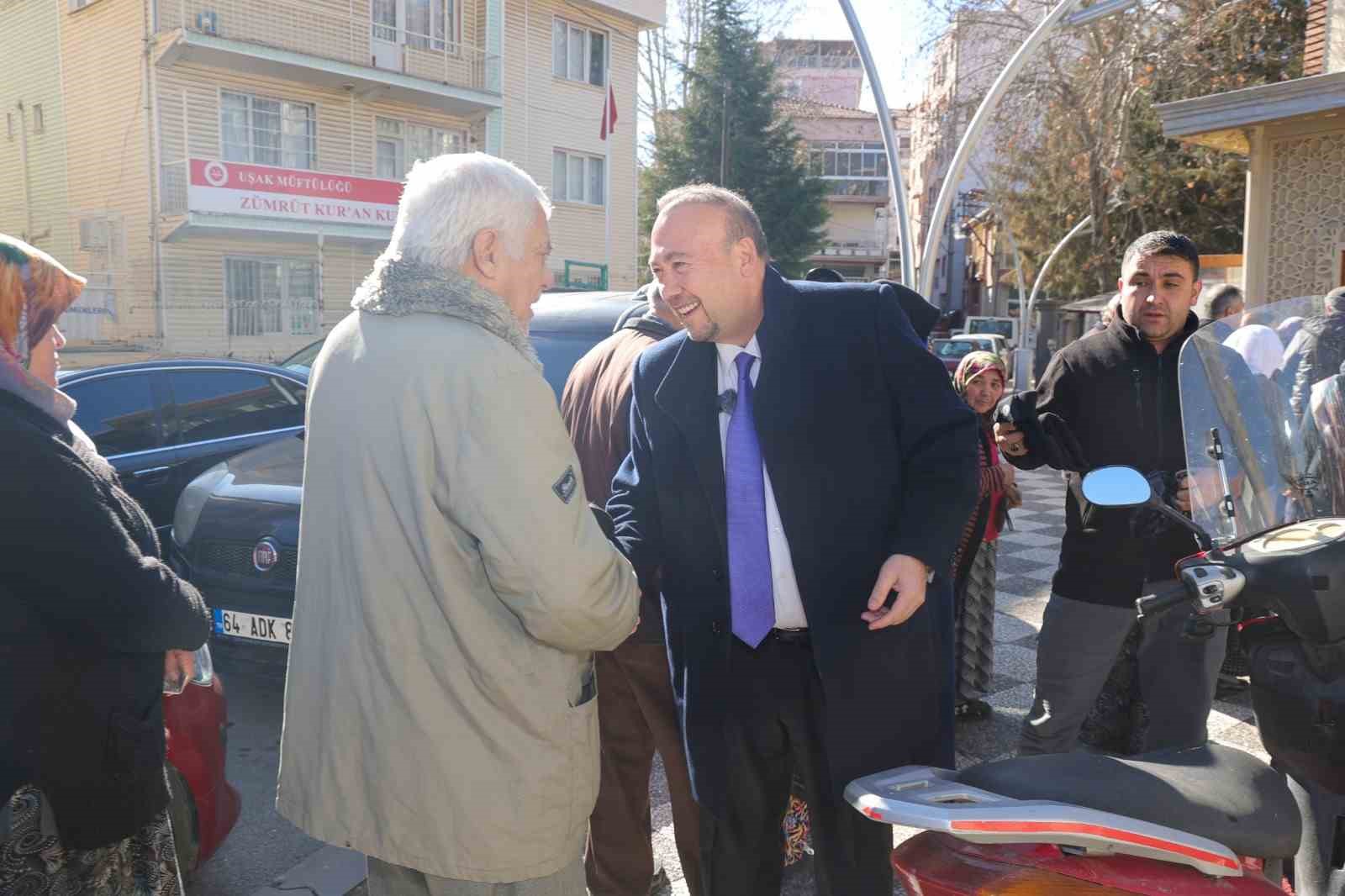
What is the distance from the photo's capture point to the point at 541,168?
80.5 feet

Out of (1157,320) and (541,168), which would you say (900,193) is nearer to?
(1157,320)

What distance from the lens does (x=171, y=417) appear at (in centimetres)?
610

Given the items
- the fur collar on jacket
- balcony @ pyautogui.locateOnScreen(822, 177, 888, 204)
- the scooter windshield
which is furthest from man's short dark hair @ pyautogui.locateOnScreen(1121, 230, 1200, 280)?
balcony @ pyautogui.locateOnScreen(822, 177, 888, 204)

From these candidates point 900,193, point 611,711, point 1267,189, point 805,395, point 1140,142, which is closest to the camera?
point 805,395

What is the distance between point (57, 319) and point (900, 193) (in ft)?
36.1

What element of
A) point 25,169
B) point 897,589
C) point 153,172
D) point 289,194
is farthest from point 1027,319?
point 897,589

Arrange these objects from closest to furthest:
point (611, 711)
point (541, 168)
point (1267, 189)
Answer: point (611, 711) < point (1267, 189) < point (541, 168)

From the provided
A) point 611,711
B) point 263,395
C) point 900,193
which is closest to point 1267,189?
point 900,193

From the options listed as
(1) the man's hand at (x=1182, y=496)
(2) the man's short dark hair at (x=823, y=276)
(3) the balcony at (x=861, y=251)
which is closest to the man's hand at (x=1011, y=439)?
(1) the man's hand at (x=1182, y=496)

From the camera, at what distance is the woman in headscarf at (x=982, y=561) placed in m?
4.64

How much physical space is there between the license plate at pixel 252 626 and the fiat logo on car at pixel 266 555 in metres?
0.21

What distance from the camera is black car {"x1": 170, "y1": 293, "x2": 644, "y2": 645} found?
173 inches

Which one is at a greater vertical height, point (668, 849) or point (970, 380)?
point (970, 380)

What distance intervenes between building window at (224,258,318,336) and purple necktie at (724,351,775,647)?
63.8ft
